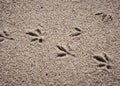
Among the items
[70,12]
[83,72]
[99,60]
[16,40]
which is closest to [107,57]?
[99,60]

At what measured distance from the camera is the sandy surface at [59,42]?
1.42 meters

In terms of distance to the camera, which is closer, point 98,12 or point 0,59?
point 0,59

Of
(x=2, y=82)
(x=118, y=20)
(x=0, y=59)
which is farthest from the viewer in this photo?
(x=118, y=20)

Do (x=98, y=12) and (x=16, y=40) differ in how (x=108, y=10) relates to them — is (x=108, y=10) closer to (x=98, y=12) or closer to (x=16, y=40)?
(x=98, y=12)

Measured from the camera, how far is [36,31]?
165 cm

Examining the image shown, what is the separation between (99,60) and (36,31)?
0.64 metres

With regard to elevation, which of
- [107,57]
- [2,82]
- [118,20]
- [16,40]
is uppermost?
[118,20]

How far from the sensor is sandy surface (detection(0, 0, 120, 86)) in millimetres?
1417

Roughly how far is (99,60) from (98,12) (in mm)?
541

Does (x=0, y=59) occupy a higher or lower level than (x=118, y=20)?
lower

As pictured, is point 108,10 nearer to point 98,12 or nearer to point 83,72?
point 98,12

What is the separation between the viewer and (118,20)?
1.73 m

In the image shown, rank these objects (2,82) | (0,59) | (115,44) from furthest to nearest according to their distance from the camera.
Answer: (115,44) < (0,59) < (2,82)

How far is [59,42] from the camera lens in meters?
1.59
